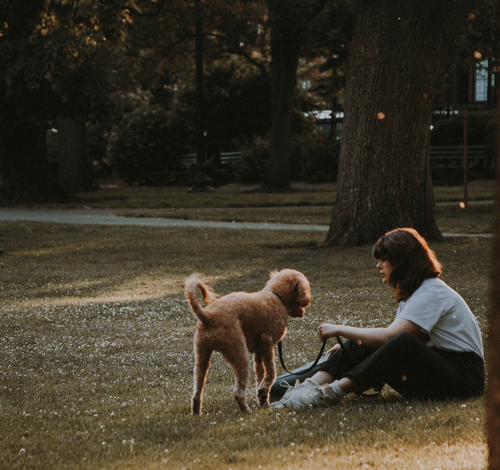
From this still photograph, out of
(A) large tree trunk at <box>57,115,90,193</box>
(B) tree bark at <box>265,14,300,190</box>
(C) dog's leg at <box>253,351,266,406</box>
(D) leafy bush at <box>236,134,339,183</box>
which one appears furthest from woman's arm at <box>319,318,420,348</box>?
(D) leafy bush at <box>236,134,339,183</box>

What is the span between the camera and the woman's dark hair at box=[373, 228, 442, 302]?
4.46 metres

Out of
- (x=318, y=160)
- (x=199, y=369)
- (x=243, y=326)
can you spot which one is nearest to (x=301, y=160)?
(x=318, y=160)

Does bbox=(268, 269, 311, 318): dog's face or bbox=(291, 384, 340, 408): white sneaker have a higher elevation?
bbox=(268, 269, 311, 318): dog's face

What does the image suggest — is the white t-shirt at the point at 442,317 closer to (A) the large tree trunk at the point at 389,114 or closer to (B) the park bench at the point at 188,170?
(A) the large tree trunk at the point at 389,114

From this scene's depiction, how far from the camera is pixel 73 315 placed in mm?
7977

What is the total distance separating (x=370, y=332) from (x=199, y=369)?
1.12m

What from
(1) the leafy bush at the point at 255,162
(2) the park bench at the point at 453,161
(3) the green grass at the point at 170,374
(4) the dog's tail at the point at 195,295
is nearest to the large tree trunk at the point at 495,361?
(3) the green grass at the point at 170,374

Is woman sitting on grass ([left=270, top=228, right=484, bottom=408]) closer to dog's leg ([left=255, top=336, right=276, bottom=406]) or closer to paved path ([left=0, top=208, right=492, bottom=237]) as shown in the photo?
dog's leg ([left=255, top=336, right=276, bottom=406])

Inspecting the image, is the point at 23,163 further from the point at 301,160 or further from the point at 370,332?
the point at 370,332

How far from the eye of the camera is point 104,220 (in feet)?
58.7

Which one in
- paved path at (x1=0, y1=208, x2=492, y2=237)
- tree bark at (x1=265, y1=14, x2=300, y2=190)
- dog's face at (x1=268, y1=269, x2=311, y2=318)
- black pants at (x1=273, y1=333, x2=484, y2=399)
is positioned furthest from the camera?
tree bark at (x1=265, y1=14, x2=300, y2=190)

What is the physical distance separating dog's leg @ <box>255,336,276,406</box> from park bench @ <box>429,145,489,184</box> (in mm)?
26465

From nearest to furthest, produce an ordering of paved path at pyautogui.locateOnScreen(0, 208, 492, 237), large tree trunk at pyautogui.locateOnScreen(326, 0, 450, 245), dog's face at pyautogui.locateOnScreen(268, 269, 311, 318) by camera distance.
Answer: dog's face at pyautogui.locateOnScreen(268, 269, 311, 318) < large tree trunk at pyautogui.locateOnScreen(326, 0, 450, 245) < paved path at pyautogui.locateOnScreen(0, 208, 492, 237)

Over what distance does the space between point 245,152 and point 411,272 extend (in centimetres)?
2956
